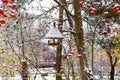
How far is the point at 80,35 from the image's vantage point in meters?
3.35

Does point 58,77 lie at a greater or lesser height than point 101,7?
lesser

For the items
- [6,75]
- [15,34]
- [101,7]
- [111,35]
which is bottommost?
[6,75]

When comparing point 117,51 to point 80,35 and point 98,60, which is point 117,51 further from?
point 98,60

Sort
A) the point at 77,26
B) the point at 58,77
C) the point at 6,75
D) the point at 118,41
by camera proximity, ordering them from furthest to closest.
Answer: the point at 118,41, the point at 6,75, the point at 58,77, the point at 77,26

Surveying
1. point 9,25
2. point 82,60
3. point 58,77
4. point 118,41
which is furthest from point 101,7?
point 82,60

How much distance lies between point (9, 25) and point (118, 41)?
12.5 feet

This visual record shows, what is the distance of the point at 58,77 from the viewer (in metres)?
5.91

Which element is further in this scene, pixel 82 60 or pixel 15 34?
pixel 15 34

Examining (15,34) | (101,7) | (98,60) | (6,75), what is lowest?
(98,60)

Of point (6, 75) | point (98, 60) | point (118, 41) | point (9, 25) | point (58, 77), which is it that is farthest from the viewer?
point (98, 60)

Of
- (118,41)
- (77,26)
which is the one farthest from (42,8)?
(118,41)

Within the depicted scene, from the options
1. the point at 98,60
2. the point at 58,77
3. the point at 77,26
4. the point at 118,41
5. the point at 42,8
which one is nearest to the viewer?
the point at 77,26

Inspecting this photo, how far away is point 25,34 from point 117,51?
3170 millimetres

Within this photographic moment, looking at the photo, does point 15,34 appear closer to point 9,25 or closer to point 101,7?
point 9,25
